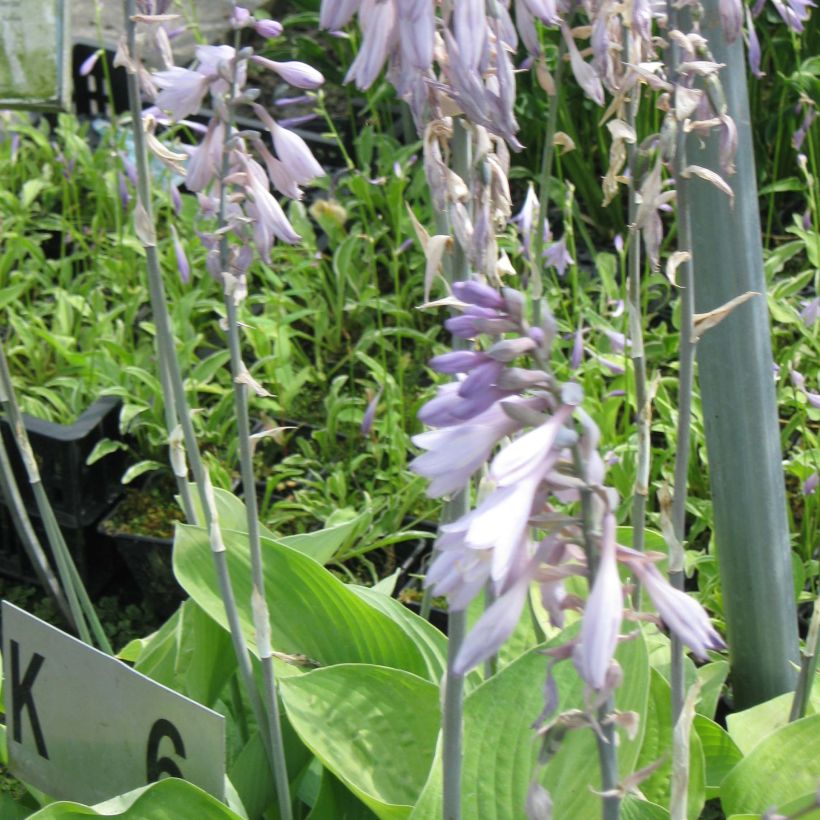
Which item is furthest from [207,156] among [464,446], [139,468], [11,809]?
[139,468]

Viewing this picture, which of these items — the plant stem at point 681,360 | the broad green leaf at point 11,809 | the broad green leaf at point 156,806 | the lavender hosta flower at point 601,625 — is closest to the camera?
the lavender hosta flower at point 601,625

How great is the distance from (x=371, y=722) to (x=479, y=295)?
2.63ft

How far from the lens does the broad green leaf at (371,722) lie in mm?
1414

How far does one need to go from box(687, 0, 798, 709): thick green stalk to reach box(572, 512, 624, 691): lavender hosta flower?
689mm

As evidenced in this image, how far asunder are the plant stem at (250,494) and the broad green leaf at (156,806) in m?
0.13

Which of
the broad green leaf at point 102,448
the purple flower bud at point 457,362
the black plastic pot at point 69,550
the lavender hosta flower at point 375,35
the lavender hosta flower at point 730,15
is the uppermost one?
the lavender hosta flower at point 375,35

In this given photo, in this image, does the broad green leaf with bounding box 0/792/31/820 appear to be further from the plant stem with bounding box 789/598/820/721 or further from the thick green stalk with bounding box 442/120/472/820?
the plant stem with bounding box 789/598/820/721

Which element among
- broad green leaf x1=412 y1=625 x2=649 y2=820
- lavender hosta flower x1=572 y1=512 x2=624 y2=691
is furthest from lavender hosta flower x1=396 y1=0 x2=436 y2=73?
broad green leaf x1=412 y1=625 x2=649 y2=820

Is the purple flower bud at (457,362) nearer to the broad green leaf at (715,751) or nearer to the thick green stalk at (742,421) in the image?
the thick green stalk at (742,421)

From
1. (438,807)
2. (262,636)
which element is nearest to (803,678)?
(438,807)

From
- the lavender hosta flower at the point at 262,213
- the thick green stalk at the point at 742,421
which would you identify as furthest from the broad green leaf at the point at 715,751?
the lavender hosta flower at the point at 262,213

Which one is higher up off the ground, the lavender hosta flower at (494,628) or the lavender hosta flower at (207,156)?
the lavender hosta flower at (207,156)

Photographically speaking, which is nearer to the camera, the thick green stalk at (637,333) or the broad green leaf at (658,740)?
the thick green stalk at (637,333)

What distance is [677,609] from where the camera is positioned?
738 mm
